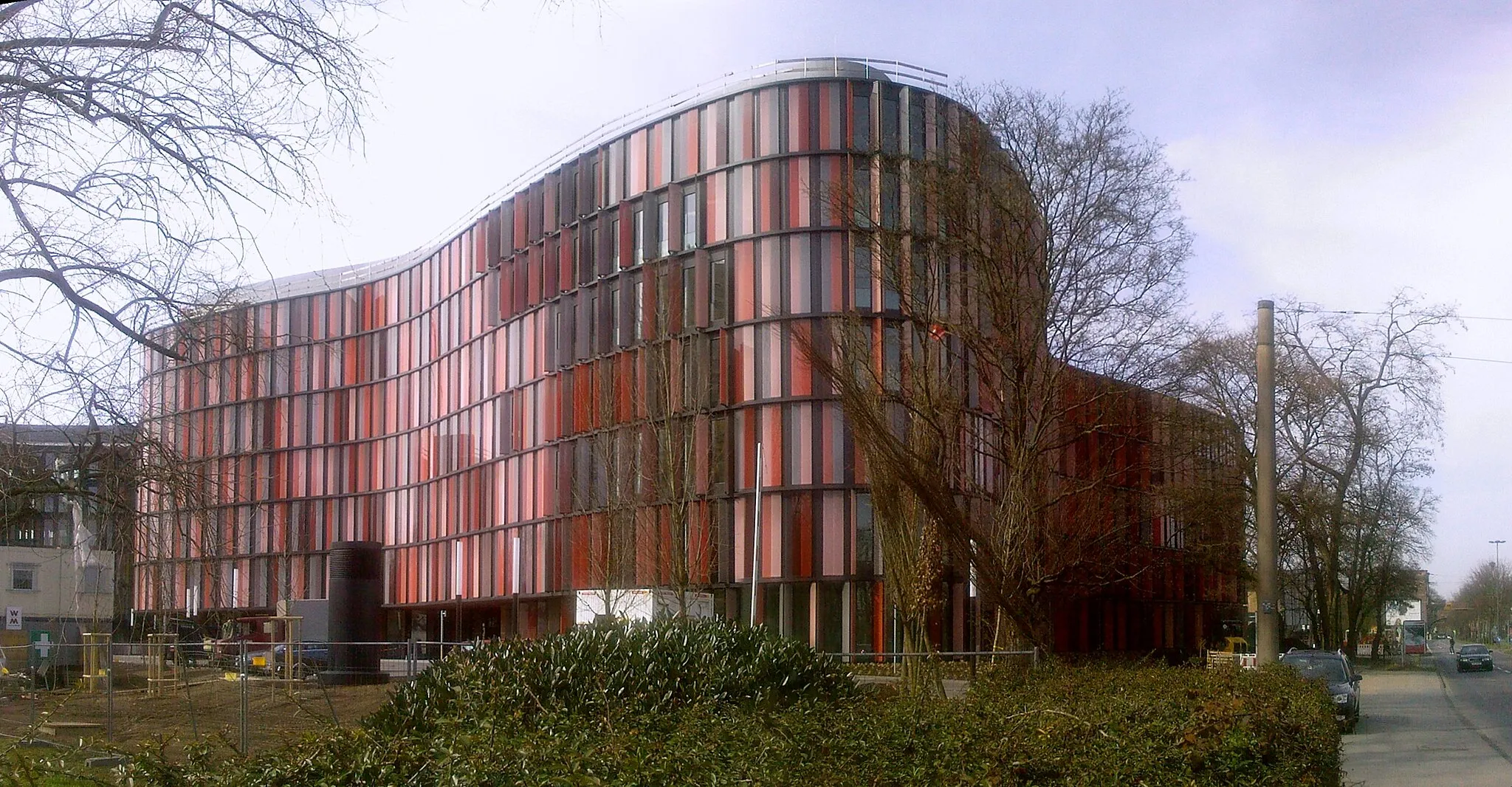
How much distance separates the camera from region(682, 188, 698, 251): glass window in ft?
163

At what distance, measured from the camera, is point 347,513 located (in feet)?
246

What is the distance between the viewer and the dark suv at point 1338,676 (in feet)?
84.7

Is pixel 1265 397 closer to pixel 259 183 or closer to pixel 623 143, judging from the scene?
pixel 259 183

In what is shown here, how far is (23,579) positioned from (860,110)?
31.8 meters

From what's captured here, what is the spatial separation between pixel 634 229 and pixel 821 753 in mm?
45417

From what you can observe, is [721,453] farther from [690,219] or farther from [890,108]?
[890,108]

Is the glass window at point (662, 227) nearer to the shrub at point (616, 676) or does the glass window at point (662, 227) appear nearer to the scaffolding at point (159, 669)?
the scaffolding at point (159, 669)

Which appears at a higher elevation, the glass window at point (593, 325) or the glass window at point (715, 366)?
the glass window at point (593, 325)

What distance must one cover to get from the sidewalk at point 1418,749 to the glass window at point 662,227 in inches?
1088

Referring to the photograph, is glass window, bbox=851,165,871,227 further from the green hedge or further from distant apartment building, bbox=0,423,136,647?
distant apartment building, bbox=0,423,136,647

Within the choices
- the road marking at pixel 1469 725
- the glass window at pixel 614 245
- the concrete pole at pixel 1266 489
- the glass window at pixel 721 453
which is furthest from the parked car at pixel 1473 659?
the concrete pole at pixel 1266 489

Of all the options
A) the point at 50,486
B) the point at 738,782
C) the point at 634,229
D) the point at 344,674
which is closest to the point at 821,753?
the point at 738,782

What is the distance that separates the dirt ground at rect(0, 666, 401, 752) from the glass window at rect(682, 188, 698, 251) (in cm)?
2502

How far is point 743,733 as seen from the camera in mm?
7672
